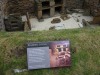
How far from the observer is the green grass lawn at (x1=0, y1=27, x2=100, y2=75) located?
700 cm

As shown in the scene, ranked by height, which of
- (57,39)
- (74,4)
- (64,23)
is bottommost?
(64,23)

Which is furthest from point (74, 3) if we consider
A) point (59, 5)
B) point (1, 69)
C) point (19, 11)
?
point (1, 69)

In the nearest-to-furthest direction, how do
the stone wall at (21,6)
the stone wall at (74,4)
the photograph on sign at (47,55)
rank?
the photograph on sign at (47,55)
the stone wall at (21,6)
the stone wall at (74,4)

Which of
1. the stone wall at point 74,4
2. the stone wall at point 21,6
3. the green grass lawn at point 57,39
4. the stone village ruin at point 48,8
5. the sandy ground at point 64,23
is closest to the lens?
the green grass lawn at point 57,39

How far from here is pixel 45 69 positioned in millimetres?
6957

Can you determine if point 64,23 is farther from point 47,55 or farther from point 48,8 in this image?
point 47,55

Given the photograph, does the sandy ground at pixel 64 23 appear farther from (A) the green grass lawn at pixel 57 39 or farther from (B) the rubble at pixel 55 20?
(A) the green grass lawn at pixel 57 39

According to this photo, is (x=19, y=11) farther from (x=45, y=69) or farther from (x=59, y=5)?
(x=45, y=69)

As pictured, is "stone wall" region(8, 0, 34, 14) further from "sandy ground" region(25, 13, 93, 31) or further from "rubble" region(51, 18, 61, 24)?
"rubble" region(51, 18, 61, 24)

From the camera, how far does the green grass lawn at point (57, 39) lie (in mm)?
7000

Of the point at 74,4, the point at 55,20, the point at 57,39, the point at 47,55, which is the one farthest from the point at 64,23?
the point at 47,55

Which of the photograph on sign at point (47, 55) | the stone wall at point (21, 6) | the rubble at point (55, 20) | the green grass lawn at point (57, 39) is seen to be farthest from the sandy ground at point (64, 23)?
the photograph on sign at point (47, 55)

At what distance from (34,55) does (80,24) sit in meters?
4.47

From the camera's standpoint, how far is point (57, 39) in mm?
7180
